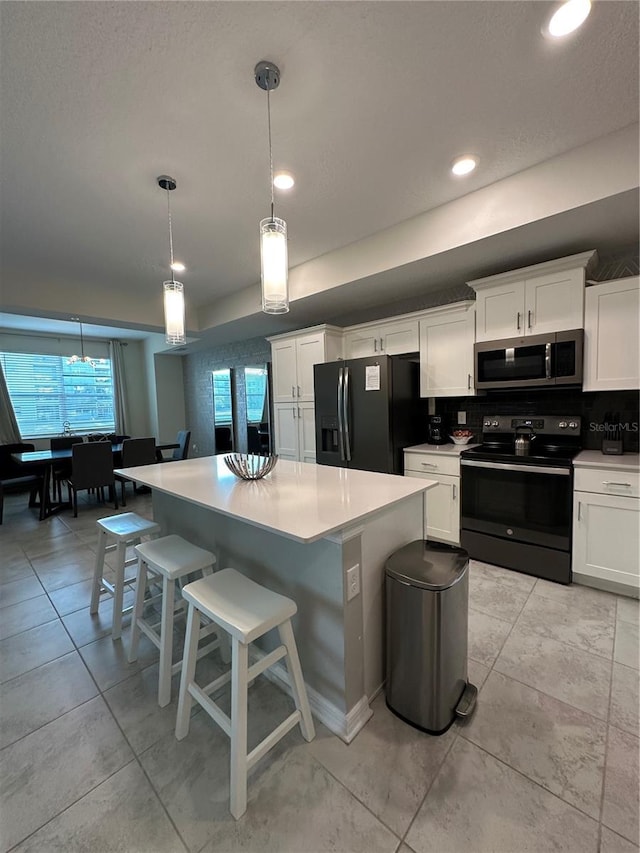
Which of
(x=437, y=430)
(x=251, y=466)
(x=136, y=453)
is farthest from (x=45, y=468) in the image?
(x=437, y=430)

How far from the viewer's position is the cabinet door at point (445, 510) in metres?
2.81

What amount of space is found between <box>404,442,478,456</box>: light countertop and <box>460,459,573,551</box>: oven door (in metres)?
0.14

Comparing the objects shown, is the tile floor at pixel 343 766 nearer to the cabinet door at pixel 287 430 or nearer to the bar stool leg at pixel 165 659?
the bar stool leg at pixel 165 659

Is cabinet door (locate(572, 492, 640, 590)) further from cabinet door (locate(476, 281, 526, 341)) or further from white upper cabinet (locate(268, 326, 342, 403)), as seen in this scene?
white upper cabinet (locate(268, 326, 342, 403))

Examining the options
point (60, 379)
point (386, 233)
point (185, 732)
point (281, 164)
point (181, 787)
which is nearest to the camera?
point (181, 787)

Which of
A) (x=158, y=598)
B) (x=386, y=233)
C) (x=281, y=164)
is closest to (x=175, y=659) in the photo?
(x=158, y=598)

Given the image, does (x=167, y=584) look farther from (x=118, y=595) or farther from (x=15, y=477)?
(x=15, y=477)

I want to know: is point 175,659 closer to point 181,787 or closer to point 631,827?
point 181,787

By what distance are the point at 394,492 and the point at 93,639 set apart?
1.98 m

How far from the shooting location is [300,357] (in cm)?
388

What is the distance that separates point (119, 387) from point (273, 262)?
6.69 m

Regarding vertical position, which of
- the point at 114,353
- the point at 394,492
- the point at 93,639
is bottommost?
the point at 93,639

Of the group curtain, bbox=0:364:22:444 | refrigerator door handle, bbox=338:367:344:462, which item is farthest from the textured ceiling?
curtain, bbox=0:364:22:444

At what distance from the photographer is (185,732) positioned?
1.36 metres
